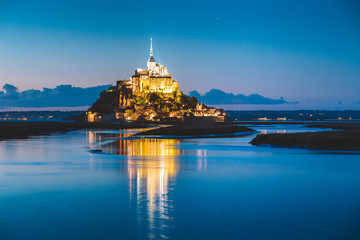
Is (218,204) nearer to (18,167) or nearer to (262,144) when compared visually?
(18,167)

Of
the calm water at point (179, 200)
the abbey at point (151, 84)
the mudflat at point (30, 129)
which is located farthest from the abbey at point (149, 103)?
the calm water at point (179, 200)

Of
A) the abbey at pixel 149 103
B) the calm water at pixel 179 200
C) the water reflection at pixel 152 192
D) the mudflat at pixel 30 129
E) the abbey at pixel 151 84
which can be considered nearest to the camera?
the calm water at pixel 179 200

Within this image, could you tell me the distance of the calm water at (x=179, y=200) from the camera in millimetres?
8289

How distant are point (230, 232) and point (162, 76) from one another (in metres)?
113

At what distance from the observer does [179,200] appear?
11156 mm

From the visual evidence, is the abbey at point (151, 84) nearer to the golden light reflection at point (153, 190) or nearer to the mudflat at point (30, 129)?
the mudflat at point (30, 129)

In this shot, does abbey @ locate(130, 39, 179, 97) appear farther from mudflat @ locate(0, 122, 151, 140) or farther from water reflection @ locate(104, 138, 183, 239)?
water reflection @ locate(104, 138, 183, 239)

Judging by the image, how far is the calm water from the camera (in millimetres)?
8289

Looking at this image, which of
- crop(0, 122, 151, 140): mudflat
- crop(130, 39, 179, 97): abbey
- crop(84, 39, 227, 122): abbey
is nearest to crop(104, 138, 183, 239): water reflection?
crop(0, 122, 151, 140): mudflat

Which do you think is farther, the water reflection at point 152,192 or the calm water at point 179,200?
the water reflection at point 152,192

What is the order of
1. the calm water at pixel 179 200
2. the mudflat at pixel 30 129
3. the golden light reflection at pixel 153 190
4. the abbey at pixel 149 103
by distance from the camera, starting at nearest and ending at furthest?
the calm water at pixel 179 200 < the golden light reflection at pixel 153 190 < the mudflat at pixel 30 129 < the abbey at pixel 149 103

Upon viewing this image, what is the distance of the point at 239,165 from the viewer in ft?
65.1

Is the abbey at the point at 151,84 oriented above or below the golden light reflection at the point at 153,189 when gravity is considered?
above

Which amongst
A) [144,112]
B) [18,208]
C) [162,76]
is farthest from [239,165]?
[162,76]
